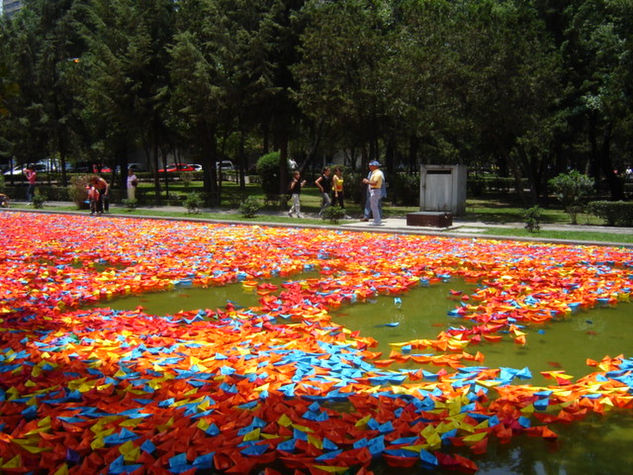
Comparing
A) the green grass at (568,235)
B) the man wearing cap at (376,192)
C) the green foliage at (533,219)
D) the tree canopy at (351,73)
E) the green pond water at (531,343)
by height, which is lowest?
the green pond water at (531,343)

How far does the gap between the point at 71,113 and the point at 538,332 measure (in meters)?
31.5

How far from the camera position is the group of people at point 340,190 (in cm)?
1723

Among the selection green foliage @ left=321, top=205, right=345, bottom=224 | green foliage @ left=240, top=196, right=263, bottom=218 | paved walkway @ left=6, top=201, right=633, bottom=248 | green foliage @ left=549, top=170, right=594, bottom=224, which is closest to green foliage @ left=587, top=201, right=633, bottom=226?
paved walkway @ left=6, top=201, right=633, bottom=248

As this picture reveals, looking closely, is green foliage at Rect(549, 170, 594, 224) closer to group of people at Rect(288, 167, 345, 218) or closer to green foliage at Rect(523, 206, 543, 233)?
green foliage at Rect(523, 206, 543, 233)

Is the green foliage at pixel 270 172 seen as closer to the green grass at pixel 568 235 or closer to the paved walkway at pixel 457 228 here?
the paved walkway at pixel 457 228

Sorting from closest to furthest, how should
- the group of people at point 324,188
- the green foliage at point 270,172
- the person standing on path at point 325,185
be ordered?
the group of people at point 324,188
the person standing on path at point 325,185
the green foliage at point 270,172

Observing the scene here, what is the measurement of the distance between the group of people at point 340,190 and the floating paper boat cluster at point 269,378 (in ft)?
25.3

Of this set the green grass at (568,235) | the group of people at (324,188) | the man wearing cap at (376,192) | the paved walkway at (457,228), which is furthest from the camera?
the group of people at (324,188)

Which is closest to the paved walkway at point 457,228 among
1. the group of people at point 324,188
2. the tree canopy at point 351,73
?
the group of people at point 324,188

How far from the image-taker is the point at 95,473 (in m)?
3.37

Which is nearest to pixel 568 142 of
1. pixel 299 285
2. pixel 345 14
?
pixel 345 14

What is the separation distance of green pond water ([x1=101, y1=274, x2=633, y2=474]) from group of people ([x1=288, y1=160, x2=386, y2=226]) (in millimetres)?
8144

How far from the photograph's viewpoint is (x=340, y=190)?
810 inches

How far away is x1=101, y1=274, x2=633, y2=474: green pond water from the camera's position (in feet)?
12.1
